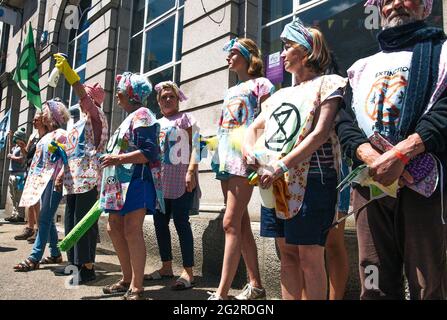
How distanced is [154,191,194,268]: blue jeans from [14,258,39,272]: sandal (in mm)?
1596

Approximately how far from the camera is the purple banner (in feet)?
17.3

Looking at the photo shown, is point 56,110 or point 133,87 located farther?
point 56,110

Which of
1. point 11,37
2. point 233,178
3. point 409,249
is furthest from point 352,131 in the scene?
point 11,37

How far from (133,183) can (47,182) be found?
2.04 m

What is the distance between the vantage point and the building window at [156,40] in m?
7.22

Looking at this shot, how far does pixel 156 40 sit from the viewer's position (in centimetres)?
788

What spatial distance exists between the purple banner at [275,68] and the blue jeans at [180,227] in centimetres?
214

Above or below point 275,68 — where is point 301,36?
below

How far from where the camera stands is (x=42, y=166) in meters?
5.04

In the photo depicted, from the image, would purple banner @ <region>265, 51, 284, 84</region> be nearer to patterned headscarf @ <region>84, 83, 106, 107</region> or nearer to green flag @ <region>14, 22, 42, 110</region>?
patterned headscarf @ <region>84, 83, 106, 107</region>

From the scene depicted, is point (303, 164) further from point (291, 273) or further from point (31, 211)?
point (31, 211)

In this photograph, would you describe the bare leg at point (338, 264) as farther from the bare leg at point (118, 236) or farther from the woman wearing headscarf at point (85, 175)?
the woman wearing headscarf at point (85, 175)

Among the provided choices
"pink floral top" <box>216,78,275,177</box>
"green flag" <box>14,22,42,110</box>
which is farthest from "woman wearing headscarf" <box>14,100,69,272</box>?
"green flag" <box>14,22,42,110</box>

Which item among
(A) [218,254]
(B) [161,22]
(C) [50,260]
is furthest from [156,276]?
(B) [161,22]
